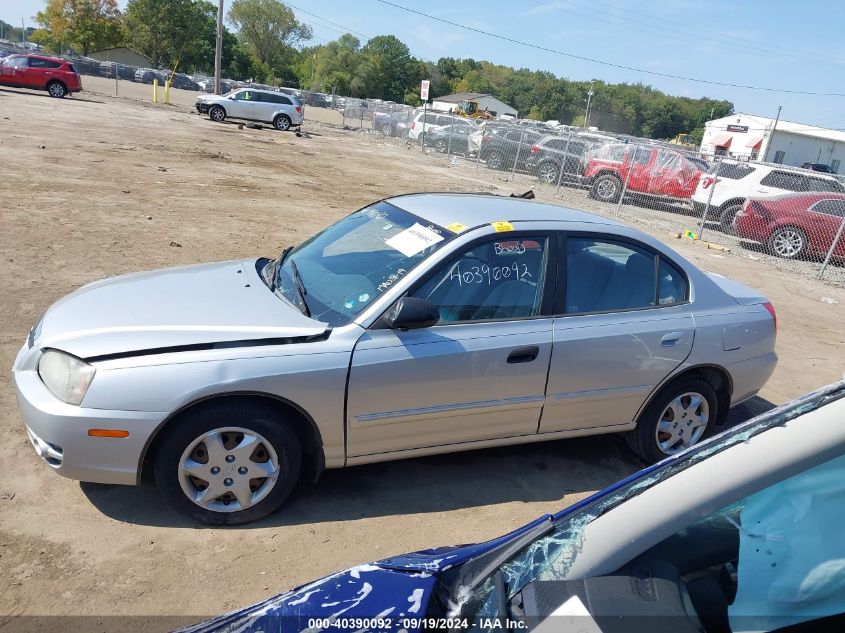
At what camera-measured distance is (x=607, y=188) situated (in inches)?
734

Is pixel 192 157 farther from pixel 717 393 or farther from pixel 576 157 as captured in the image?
pixel 717 393

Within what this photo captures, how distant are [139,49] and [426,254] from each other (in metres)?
104

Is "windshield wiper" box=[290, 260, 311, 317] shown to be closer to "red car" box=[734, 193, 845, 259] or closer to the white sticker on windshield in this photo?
the white sticker on windshield

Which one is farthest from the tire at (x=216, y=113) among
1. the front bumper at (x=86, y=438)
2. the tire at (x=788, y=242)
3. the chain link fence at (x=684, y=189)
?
the front bumper at (x=86, y=438)

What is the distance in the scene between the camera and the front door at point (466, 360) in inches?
136

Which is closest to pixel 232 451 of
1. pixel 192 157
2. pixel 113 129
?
pixel 192 157

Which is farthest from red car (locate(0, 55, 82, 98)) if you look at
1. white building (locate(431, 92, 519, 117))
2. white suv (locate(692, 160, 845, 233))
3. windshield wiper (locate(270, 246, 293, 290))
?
white building (locate(431, 92, 519, 117))

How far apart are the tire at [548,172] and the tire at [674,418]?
1714 centimetres

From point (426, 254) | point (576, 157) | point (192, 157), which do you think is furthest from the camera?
point (576, 157)

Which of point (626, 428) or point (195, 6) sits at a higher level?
point (195, 6)

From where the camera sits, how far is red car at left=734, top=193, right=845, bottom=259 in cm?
1339

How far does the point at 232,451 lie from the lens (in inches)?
129

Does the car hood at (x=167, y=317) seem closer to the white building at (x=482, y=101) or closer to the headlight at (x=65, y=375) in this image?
the headlight at (x=65, y=375)

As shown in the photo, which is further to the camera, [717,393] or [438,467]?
[717,393]
